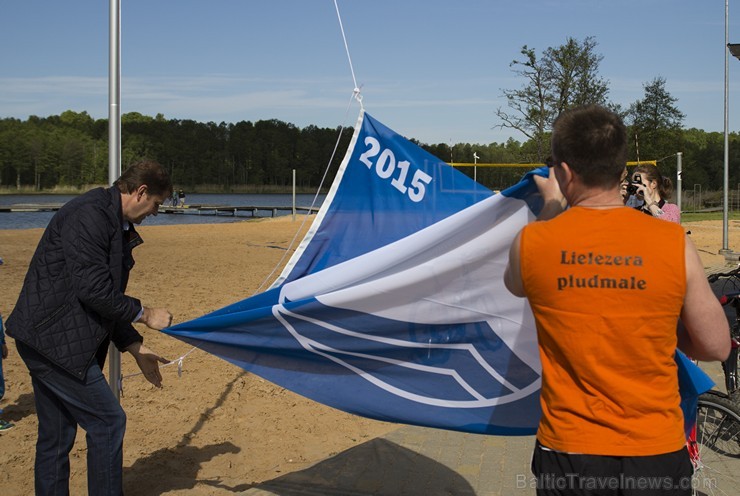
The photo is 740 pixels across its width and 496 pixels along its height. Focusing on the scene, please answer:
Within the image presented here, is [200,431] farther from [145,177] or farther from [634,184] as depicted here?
[634,184]

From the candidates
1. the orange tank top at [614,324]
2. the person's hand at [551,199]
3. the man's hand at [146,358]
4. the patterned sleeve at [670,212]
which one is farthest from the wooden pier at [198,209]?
the orange tank top at [614,324]

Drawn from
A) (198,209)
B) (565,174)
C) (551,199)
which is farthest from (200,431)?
(198,209)

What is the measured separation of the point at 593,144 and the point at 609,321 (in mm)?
521

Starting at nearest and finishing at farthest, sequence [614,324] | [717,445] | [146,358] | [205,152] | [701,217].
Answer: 1. [614,324]
2. [146,358]
3. [717,445]
4. [701,217]
5. [205,152]

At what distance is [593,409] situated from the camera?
7.39 feet

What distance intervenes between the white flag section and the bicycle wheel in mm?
1960

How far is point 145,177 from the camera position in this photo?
12.5 feet

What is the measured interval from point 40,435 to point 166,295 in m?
8.83

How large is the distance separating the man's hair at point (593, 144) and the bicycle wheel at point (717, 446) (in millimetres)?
3099

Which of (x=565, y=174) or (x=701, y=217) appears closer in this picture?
(x=565, y=174)

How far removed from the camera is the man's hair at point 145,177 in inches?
149

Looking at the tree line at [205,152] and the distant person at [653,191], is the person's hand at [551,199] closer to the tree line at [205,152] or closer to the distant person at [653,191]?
the distant person at [653,191]

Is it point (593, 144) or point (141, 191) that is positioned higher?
point (593, 144)

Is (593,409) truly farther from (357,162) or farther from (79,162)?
(79,162)
